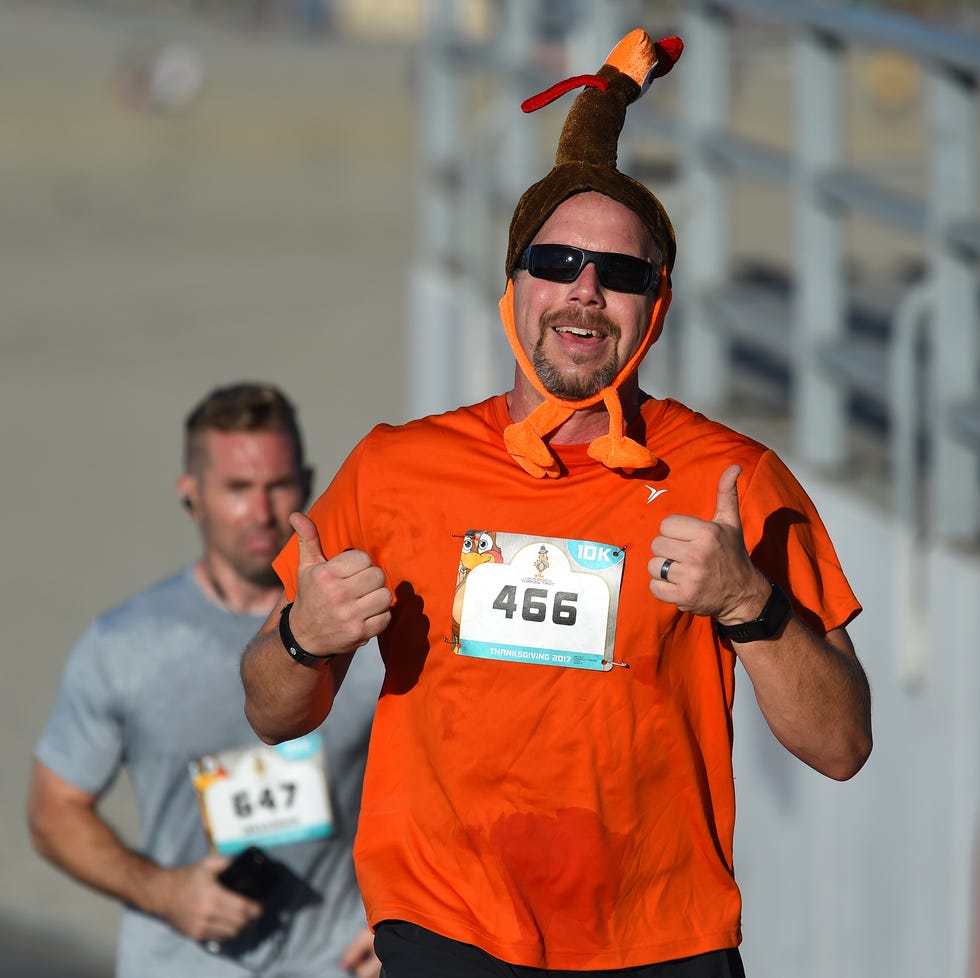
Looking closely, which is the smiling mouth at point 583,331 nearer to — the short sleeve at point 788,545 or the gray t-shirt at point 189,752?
the short sleeve at point 788,545

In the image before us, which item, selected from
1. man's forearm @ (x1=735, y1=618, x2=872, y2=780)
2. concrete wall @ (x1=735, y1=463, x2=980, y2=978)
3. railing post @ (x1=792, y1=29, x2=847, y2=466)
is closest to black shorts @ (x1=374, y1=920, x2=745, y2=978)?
man's forearm @ (x1=735, y1=618, x2=872, y2=780)

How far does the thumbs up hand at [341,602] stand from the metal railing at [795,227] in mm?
2379

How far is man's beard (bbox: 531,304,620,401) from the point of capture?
2990 millimetres

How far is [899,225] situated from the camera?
5219 mm

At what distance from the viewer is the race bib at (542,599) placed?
114 inches

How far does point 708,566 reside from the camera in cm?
267

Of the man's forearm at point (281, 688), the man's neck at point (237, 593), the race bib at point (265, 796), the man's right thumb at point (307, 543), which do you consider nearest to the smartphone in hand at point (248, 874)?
the race bib at point (265, 796)

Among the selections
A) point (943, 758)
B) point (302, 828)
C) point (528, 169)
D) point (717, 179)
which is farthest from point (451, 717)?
point (528, 169)

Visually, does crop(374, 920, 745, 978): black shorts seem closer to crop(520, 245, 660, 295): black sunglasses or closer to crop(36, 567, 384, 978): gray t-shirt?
crop(520, 245, 660, 295): black sunglasses

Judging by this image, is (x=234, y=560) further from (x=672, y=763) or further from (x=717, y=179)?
(x=717, y=179)

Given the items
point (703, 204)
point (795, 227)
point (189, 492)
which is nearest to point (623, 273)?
point (189, 492)

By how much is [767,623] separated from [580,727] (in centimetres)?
32

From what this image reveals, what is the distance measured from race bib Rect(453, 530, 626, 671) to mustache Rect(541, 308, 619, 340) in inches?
12.6

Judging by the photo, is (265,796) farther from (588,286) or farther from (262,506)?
(588,286)
